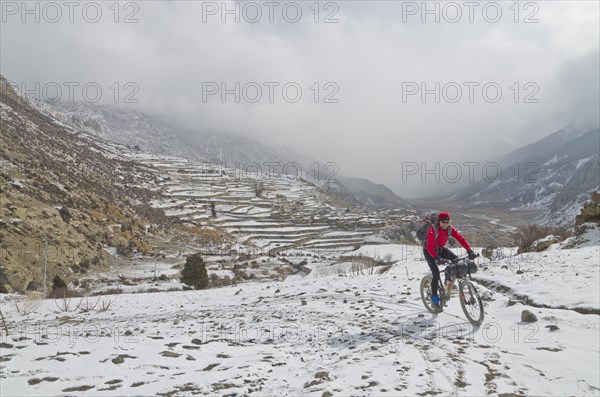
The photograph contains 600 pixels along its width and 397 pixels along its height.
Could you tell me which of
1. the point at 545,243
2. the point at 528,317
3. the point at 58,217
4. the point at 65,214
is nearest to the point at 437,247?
the point at 528,317

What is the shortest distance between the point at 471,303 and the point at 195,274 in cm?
2297

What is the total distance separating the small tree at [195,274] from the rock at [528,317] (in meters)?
23.2

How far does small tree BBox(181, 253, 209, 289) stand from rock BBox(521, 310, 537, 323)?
23.2 m

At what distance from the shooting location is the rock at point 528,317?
757 centimetres

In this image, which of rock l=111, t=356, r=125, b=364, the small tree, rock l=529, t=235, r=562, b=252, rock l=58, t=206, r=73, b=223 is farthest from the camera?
rock l=58, t=206, r=73, b=223

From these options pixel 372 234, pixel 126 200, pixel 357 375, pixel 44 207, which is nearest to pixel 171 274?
pixel 44 207

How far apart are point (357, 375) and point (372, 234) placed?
8206 cm

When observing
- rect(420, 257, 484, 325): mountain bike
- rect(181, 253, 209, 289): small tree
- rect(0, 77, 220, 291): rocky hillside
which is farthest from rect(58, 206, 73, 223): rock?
rect(420, 257, 484, 325): mountain bike

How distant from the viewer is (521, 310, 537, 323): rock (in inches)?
298

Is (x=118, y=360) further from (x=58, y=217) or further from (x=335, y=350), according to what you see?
(x=58, y=217)

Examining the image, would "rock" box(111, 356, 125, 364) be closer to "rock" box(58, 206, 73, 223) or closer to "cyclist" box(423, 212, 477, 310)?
"cyclist" box(423, 212, 477, 310)

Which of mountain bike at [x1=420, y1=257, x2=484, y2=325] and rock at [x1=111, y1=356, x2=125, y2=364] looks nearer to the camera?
rock at [x1=111, y1=356, x2=125, y2=364]

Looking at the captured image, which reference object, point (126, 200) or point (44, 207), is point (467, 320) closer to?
point (44, 207)

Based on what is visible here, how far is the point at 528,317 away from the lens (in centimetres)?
761
